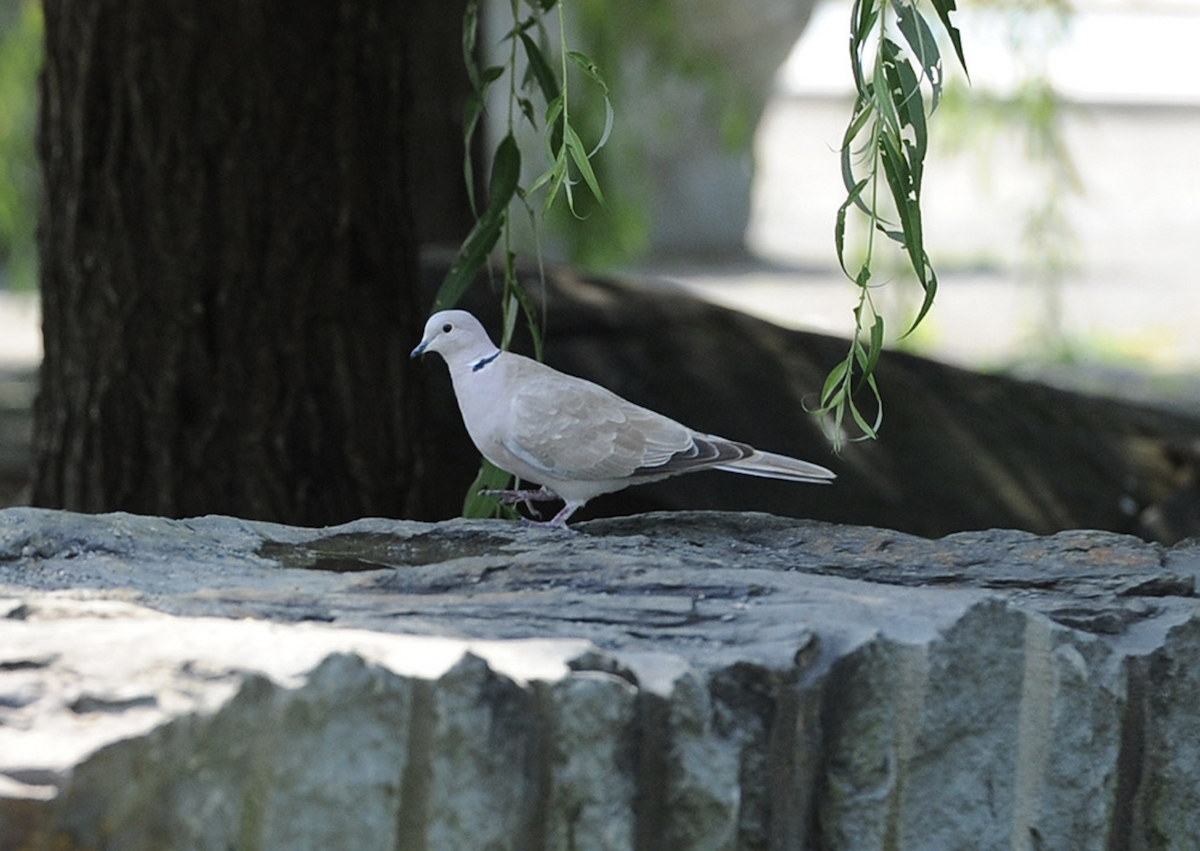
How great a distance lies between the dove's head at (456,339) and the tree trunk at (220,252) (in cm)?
81

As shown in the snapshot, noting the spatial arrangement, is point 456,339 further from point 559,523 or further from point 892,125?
point 892,125

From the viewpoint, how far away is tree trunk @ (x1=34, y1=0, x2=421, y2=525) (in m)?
2.92

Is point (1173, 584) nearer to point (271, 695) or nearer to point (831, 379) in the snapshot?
point (831, 379)

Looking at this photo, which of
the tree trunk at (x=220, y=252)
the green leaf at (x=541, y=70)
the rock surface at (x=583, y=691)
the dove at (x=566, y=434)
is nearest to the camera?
the rock surface at (x=583, y=691)

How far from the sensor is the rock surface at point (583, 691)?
55.7 inches

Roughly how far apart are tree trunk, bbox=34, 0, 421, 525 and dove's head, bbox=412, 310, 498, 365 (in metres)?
0.81

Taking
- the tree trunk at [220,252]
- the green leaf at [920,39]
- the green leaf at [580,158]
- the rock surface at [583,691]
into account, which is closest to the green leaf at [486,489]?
the rock surface at [583,691]

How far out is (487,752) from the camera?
1.53m

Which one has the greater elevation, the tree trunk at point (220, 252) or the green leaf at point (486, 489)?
the tree trunk at point (220, 252)

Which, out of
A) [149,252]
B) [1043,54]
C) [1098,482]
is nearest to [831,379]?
[149,252]

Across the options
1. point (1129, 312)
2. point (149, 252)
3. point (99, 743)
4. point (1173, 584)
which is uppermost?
point (1129, 312)

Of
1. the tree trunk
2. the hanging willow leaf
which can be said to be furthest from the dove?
the tree trunk

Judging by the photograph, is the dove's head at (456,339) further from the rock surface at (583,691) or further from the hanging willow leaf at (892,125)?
the hanging willow leaf at (892,125)

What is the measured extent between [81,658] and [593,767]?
49cm
